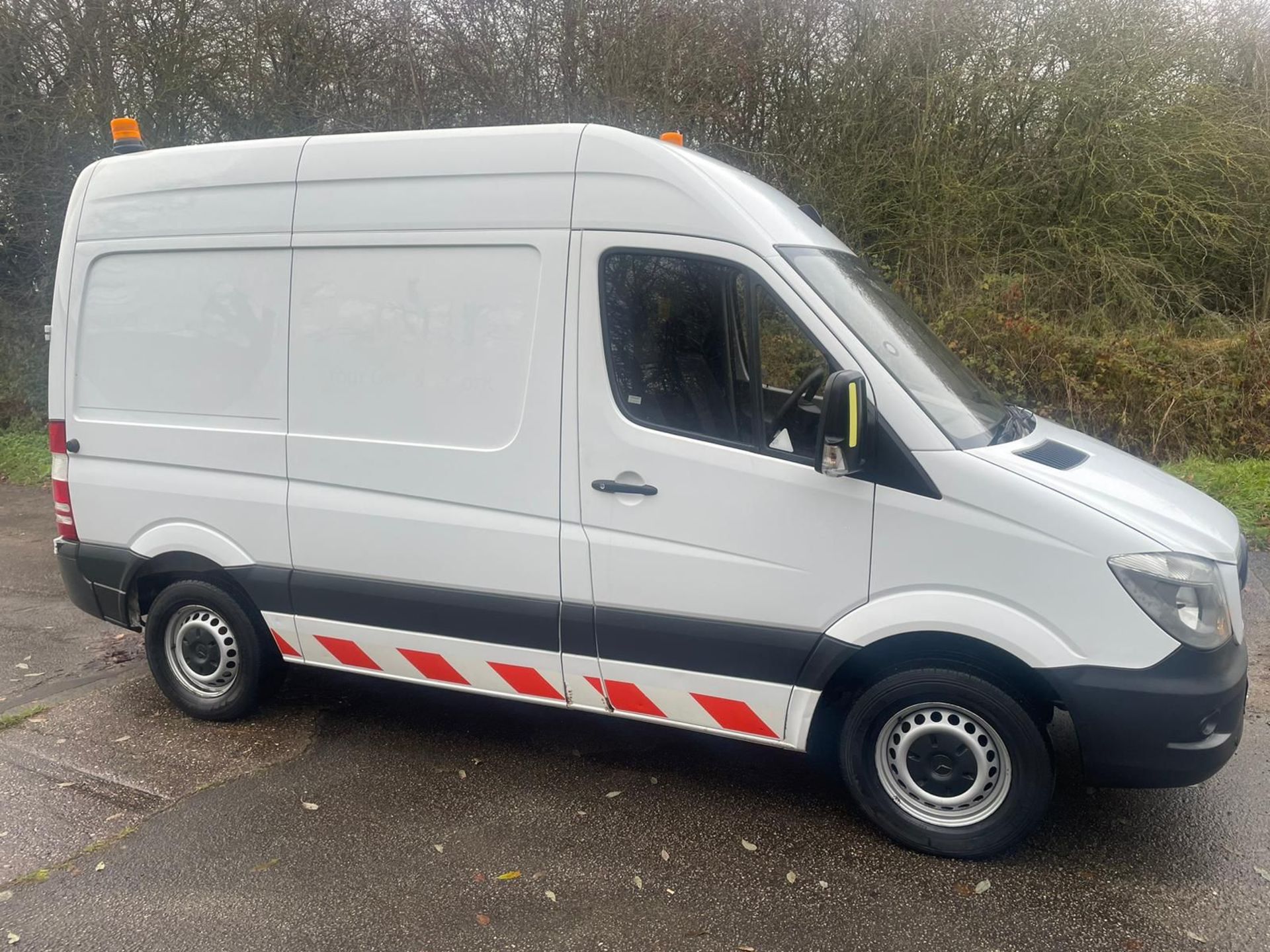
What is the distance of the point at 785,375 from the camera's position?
339 centimetres

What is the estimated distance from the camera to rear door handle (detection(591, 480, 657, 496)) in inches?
134

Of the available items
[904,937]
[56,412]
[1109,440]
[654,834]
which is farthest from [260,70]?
[904,937]

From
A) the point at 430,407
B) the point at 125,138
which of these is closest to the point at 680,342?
the point at 430,407

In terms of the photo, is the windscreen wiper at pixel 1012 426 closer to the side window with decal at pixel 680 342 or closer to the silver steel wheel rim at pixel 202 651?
the side window with decal at pixel 680 342

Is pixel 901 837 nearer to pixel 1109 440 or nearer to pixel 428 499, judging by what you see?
pixel 428 499

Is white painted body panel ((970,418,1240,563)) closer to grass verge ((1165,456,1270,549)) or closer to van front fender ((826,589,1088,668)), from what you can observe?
van front fender ((826,589,1088,668))

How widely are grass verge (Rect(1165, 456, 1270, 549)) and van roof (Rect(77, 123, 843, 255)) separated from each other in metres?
4.85

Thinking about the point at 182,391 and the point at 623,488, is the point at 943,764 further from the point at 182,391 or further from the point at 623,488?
the point at 182,391

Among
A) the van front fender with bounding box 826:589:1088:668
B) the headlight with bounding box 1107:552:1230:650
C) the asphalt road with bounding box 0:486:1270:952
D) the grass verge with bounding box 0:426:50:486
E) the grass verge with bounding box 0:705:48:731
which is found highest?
the headlight with bounding box 1107:552:1230:650

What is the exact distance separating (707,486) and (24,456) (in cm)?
1076

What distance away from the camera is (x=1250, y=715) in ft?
14.4

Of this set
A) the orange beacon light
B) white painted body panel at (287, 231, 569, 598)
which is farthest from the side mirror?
the orange beacon light

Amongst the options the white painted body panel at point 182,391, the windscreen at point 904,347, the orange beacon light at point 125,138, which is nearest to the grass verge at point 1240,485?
the windscreen at point 904,347

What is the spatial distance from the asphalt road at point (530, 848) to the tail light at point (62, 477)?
34.5 inches
